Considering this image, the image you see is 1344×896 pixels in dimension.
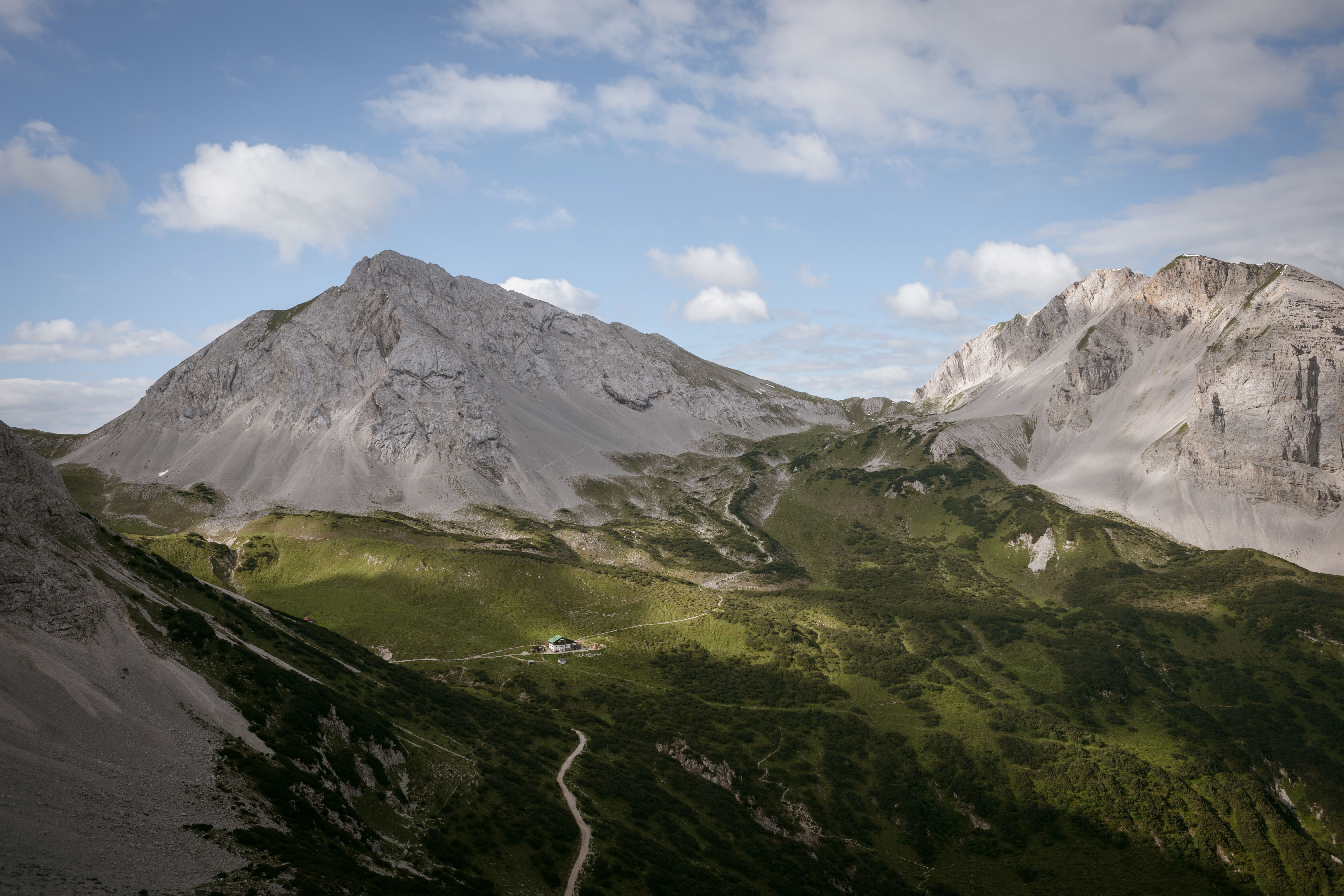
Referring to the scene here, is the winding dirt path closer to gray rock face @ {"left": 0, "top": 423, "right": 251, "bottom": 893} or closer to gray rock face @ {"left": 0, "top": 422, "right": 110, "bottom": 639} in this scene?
gray rock face @ {"left": 0, "top": 423, "right": 251, "bottom": 893}

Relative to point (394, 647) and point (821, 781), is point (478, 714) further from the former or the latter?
point (821, 781)

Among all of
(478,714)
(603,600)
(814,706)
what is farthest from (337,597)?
(814,706)

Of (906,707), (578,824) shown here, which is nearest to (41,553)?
(578,824)

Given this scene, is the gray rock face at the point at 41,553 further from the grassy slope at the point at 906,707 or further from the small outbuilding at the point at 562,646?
the small outbuilding at the point at 562,646

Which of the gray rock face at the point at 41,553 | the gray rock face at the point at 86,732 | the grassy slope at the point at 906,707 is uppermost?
the gray rock face at the point at 41,553

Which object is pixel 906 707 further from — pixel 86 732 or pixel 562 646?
pixel 86 732

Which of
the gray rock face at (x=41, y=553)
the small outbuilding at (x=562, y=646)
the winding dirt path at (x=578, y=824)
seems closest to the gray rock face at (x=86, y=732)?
the gray rock face at (x=41, y=553)

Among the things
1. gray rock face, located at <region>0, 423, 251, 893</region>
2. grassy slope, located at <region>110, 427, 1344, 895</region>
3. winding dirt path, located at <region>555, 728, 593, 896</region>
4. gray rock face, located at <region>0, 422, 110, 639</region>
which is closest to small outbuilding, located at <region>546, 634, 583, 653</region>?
grassy slope, located at <region>110, 427, 1344, 895</region>
